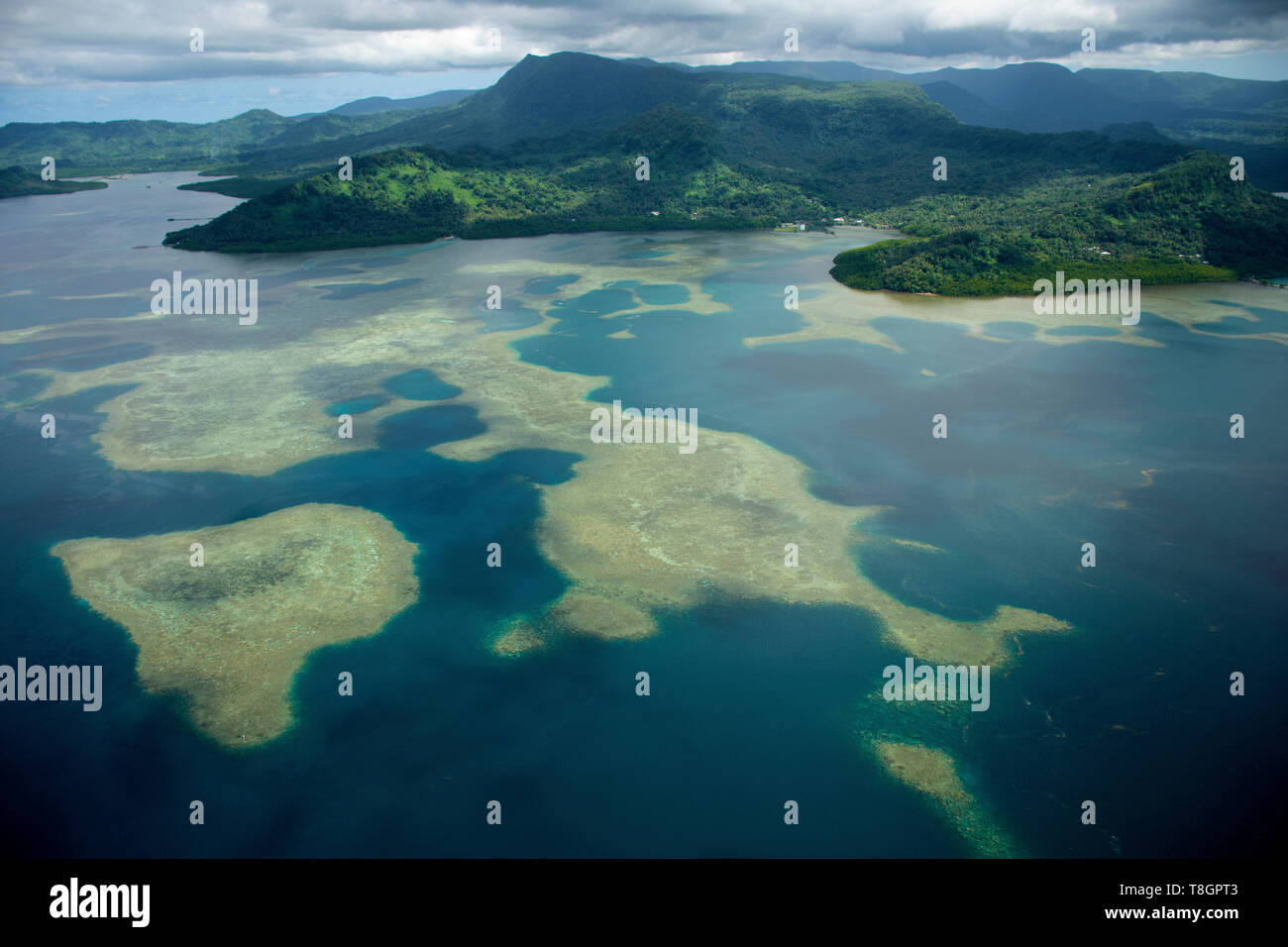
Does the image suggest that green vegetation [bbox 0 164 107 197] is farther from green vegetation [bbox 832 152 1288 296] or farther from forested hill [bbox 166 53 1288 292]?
green vegetation [bbox 832 152 1288 296]

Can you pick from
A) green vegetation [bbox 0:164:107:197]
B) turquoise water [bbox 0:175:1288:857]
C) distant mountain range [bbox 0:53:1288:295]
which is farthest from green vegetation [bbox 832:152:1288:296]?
green vegetation [bbox 0:164:107:197]

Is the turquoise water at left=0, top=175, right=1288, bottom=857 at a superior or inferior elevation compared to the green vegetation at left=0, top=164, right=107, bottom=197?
inferior

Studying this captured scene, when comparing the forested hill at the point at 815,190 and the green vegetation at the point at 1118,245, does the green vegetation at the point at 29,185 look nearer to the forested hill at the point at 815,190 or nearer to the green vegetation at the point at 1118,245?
the forested hill at the point at 815,190

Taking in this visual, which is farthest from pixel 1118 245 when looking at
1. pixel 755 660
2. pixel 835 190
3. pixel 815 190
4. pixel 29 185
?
pixel 29 185

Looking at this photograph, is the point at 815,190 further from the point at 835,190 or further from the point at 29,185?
the point at 29,185

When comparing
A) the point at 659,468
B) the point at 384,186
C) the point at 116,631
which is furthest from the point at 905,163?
the point at 116,631

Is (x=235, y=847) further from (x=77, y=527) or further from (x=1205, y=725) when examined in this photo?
(x=1205, y=725)
